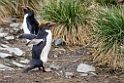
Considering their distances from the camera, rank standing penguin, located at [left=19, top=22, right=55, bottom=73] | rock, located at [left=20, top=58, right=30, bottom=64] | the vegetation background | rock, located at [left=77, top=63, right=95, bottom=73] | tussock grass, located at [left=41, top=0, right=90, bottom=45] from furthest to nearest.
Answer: tussock grass, located at [left=41, top=0, right=90, bottom=45] → rock, located at [left=20, top=58, right=30, bottom=64] → the vegetation background → rock, located at [left=77, top=63, right=95, bottom=73] → standing penguin, located at [left=19, top=22, right=55, bottom=73]

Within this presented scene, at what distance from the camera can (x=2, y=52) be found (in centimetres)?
679

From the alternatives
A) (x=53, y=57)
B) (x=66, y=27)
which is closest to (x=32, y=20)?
(x=66, y=27)

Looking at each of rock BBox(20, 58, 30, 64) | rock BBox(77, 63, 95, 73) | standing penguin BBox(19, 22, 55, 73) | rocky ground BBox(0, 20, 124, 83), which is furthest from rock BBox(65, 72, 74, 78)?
rock BBox(20, 58, 30, 64)

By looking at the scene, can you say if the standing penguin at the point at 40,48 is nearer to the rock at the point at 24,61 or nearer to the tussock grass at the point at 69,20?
the rock at the point at 24,61

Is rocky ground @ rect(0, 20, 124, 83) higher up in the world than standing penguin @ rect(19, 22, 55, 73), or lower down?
lower down

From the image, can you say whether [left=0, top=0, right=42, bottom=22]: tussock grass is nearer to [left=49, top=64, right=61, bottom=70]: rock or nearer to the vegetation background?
the vegetation background

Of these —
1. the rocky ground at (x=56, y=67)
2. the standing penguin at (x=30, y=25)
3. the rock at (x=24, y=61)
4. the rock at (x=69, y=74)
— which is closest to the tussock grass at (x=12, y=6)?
the standing penguin at (x=30, y=25)

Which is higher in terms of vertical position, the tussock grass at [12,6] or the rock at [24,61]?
the tussock grass at [12,6]

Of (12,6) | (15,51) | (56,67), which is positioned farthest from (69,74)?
(12,6)

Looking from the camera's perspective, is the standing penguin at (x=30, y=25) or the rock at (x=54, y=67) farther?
the standing penguin at (x=30, y=25)

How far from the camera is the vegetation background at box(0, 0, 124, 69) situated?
20.9ft

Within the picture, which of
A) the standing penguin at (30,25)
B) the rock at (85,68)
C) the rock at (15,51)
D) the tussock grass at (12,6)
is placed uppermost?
the tussock grass at (12,6)

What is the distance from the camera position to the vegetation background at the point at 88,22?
6359mm

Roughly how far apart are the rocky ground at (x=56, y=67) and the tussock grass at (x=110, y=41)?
0.16m
